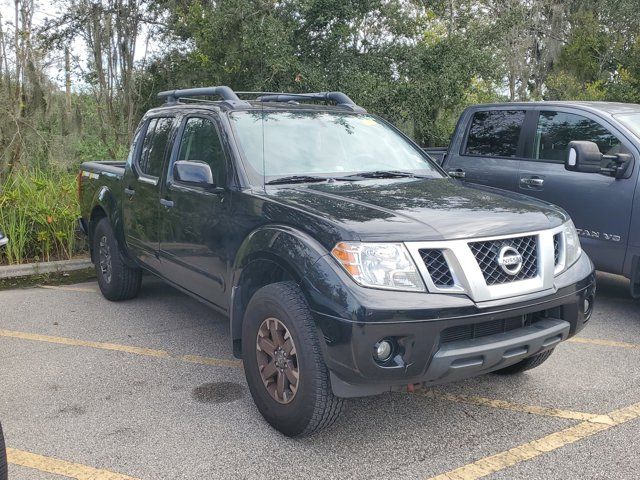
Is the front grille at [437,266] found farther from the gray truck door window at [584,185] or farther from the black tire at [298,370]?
the gray truck door window at [584,185]

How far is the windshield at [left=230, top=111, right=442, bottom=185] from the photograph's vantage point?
4.16 metres

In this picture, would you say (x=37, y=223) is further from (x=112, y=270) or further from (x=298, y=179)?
(x=298, y=179)

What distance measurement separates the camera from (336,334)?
3000 mm

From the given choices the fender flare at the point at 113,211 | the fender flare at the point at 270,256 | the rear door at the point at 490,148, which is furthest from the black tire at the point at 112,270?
the rear door at the point at 490,148

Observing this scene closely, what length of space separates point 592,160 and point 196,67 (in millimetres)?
8792

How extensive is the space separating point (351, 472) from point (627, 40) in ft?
61.3

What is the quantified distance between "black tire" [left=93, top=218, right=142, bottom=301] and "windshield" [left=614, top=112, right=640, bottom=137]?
4.59 meters

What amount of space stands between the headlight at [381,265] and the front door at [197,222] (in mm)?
1177

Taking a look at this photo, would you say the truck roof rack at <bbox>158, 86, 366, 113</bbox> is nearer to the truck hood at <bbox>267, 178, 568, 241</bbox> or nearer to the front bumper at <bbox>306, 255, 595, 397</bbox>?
the truck hood at <bbox>267, 178, 568, 241</bbox>

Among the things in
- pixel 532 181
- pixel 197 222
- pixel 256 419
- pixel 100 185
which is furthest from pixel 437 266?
pixel 100 185

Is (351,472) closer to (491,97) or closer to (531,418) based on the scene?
(531,418)

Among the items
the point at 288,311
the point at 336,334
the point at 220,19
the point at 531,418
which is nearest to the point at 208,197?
the point at 288,311

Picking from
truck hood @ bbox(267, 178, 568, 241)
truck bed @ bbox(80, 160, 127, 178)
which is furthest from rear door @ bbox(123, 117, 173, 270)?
truck hood @ bbox(267, 178, 568, 241)

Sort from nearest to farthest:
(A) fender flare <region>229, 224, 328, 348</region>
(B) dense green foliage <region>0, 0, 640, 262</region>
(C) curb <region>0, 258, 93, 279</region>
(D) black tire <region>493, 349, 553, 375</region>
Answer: (A) fender flare <region>229, 224, 328, 348</region> → (D) black tire <region>493, 349, 553, 375</region> → (C) curb <region>0, 258, 93, 279</region> → (B) dense green foliage <region>0, 0, 640, 262</region>
